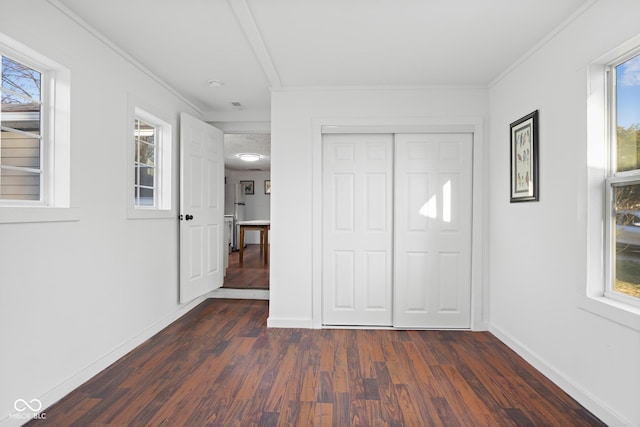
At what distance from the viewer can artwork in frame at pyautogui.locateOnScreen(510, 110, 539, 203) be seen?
105 inches

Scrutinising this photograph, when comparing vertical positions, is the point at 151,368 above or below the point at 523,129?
below

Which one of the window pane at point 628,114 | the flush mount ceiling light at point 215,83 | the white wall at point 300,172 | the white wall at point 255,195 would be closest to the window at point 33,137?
the flush mount ceiling light at point 215,83

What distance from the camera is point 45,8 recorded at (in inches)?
81.0

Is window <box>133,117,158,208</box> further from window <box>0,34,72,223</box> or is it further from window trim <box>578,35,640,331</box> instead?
window trim <box>578,35,640,331</box>

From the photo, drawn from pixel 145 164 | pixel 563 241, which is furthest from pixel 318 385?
pixel 145 164

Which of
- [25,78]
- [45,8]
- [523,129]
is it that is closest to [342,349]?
[523,129]

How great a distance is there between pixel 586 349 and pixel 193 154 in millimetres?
3678

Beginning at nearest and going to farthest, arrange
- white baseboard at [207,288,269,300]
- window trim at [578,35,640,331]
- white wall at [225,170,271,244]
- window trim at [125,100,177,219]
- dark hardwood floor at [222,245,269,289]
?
window trim at [578,35,640,331] → window trim at [125,100,177,219] → white baseboard at [207,288,269,300] → dark hardwood floor at [222,245,269,289] → white wall at [225,170,271,244]

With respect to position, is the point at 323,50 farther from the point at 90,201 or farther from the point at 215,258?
the point at 215,258

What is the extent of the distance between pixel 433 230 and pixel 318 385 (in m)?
1.87

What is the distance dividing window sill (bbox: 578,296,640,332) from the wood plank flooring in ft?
1.91

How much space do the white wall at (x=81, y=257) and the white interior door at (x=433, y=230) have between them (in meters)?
2.35
